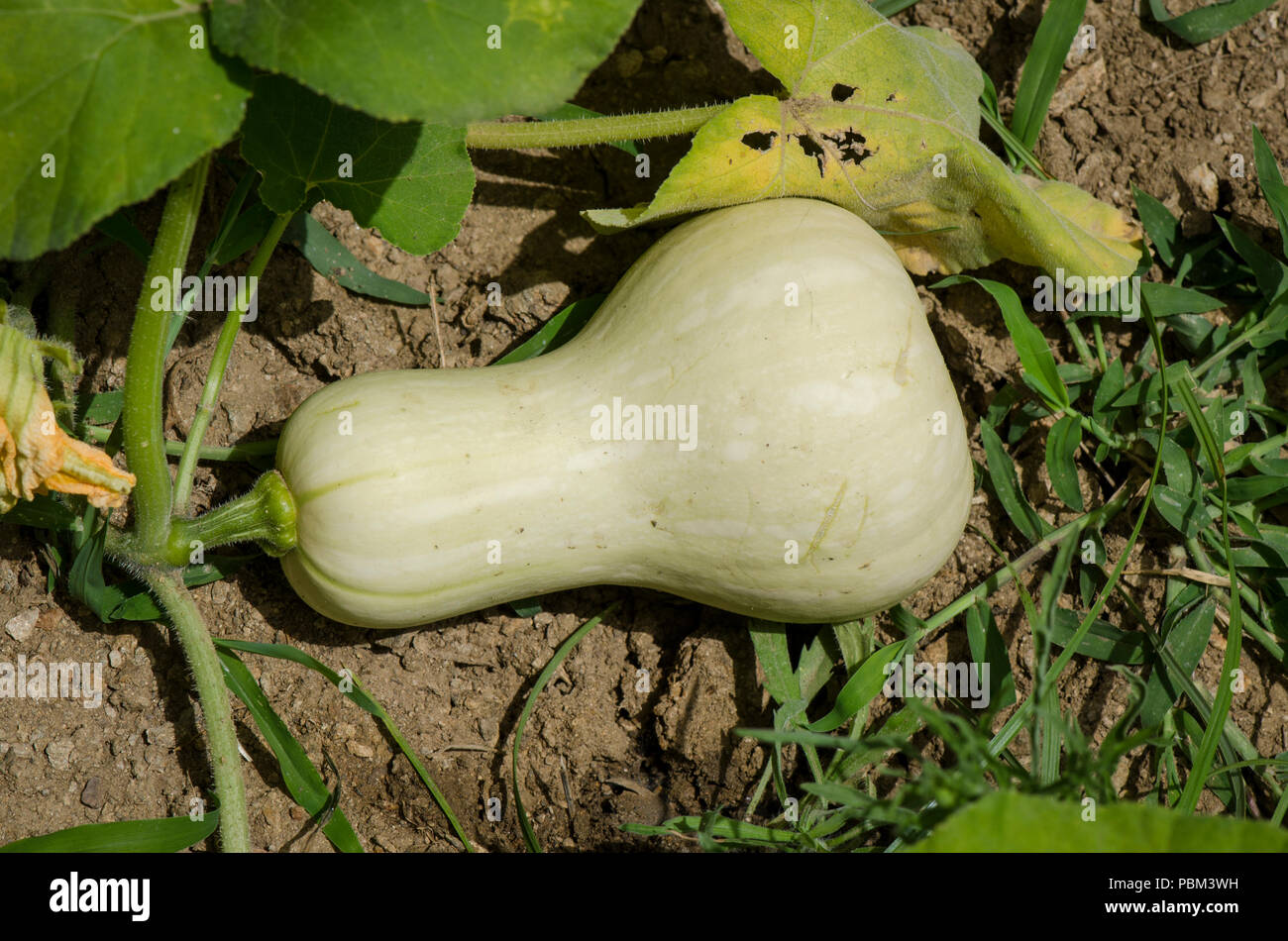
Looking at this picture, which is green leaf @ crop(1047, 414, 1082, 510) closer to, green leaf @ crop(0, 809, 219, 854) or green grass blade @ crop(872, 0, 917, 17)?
green grass blade @ crop(872, 0, 917, 17)

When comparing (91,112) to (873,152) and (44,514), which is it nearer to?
(44,514)

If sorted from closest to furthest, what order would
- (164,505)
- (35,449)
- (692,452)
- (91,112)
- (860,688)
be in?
(91,112) → (35,449) → (692,452) → (164,505) → (860,688)

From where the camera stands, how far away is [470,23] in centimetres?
156

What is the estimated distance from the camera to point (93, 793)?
2.11 metres

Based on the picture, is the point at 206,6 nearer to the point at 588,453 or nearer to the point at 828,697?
the point at 588,453

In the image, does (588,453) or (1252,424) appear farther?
(1252,424)

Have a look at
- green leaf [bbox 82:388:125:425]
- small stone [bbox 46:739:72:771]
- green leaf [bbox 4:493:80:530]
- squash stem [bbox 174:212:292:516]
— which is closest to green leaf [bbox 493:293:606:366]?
squash stem [bbox 174:212:292:516]

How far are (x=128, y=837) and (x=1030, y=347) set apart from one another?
202cm

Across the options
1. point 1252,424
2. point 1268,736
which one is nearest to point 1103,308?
point 1252,424

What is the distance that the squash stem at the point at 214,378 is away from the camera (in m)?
1.99

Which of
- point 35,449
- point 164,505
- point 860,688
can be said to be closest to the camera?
→ point 35,449

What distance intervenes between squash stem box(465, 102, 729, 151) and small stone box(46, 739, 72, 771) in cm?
→ 146

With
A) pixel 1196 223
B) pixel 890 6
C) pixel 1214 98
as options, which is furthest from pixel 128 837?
pixel 1214 98
